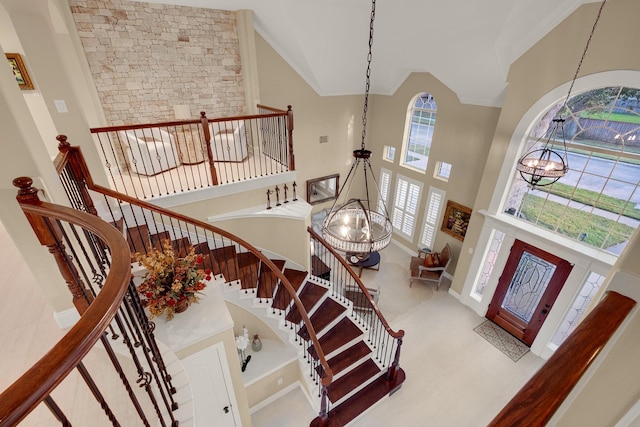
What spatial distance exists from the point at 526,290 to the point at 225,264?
543cm

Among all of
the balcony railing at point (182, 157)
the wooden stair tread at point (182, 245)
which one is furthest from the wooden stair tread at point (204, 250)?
the balcony railing at point (182, 157)

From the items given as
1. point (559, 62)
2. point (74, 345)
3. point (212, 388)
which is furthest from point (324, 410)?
point (559, 62)

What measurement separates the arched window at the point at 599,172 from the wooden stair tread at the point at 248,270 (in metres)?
4.97

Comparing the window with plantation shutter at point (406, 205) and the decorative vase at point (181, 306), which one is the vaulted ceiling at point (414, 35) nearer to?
the window with plantation shutter at point (406, 205)

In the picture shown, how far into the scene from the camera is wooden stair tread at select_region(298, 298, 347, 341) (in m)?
4.87

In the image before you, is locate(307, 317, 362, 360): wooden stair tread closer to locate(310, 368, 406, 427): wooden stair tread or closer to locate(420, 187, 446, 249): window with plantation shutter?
locate(310, 368, 406, 427): wooden stair tread

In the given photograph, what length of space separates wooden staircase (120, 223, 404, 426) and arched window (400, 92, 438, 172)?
14.8 feet

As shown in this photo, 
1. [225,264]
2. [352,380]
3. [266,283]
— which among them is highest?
[225,264]

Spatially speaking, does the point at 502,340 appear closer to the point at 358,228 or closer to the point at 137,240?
the point at 358,228

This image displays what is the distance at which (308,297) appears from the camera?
5.25 meters

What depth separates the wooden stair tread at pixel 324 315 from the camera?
192 inches

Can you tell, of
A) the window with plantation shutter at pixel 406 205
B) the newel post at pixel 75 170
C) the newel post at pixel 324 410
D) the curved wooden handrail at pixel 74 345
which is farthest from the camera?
the window with plantation shutter at pixel 406 205

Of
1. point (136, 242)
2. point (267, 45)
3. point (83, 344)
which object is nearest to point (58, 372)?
point (83, 344)

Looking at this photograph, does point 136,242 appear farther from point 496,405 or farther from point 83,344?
point 496,405
